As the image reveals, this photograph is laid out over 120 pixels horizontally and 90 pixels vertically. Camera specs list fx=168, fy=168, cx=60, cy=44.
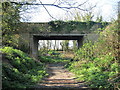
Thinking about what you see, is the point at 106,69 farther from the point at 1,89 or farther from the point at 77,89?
the point at 1,89

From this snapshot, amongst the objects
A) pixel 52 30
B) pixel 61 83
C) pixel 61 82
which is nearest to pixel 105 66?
pixel 61 82

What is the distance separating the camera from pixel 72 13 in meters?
7.27

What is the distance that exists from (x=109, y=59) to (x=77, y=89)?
3.25 meters

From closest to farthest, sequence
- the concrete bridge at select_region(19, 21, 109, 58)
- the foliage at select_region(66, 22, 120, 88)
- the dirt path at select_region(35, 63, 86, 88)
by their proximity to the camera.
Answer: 1. the foliage at select_region(66, 22, 120, 88)
2. the dirt path at select_region(35, 63, 86, 88)
3. the concrete bridge at select_region(19, 21, 109, 58)

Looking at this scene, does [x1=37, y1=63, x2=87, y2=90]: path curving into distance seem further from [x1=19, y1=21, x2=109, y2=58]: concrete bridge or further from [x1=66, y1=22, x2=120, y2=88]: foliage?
[x1=19, y1=21, x2=109, y2=58]: concrete bridge

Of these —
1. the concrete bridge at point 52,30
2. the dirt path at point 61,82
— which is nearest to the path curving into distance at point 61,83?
the dirt path at point 61,82

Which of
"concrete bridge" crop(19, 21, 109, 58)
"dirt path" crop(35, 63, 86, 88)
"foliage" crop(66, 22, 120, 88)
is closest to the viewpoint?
"foliage" crop(66, 22, 120, 88)

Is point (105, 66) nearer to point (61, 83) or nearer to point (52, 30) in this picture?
point (61, 83)

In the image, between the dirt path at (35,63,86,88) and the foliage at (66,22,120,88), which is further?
the dirt path at (35,63,86,88)

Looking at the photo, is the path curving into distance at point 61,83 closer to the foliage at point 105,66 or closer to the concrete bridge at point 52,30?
the foliage at point 105,66

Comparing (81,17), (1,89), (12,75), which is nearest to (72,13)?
(12,75)

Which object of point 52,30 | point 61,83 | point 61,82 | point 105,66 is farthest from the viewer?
point 52,30

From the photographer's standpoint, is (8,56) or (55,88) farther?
(8,56)

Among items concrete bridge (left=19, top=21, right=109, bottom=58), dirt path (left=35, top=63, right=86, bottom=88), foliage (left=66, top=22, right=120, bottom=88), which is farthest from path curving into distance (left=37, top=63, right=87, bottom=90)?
concrete bridge (left=19, top=21, right=109, bottom=58)
